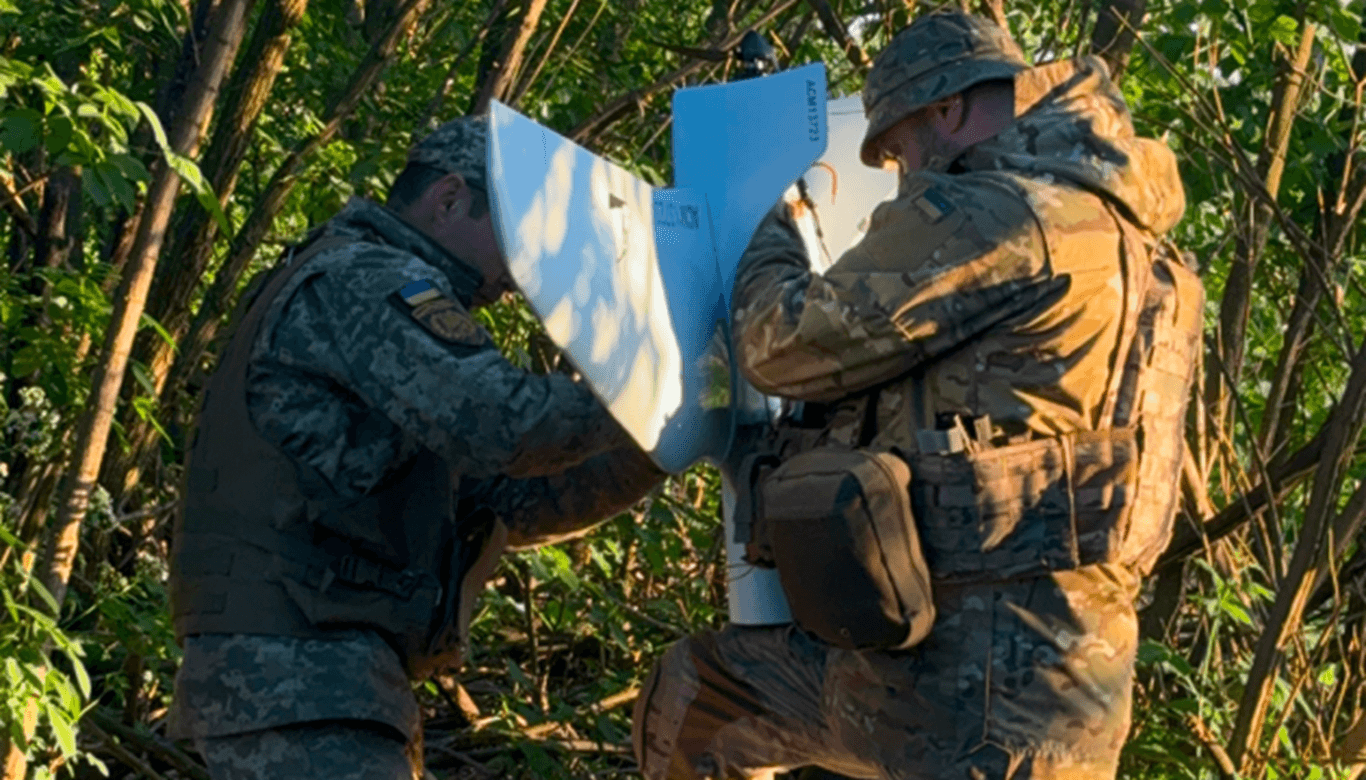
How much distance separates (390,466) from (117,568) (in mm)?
2258

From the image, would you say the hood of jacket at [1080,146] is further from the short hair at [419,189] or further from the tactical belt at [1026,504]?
the short hair at [419,189]

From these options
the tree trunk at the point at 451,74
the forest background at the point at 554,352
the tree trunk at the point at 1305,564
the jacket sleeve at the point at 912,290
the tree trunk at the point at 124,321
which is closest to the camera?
the jacket sleeve at the point at 912,290

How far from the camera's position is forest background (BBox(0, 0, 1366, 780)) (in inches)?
187

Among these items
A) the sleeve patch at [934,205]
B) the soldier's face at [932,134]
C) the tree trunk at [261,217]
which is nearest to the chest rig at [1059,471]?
the sleeve patch at [934,205]

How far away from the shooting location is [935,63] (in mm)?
3461

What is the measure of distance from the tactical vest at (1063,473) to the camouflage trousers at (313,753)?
95cm

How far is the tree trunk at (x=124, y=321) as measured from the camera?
4250mm

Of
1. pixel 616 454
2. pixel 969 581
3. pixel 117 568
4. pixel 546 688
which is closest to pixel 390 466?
pixel 616 454

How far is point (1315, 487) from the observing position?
195 inches

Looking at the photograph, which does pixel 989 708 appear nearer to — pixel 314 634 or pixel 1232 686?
pixel 314 634

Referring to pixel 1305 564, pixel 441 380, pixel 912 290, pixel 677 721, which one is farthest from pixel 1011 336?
pixel 1305 564

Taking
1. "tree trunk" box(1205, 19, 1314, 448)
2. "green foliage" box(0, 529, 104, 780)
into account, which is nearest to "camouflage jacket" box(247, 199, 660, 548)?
"green foliage" box(0, 529, 104, 780)

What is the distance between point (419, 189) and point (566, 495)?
27.3 inches

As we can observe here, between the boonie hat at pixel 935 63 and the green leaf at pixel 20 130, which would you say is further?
the green leaf at pixel 20 130
